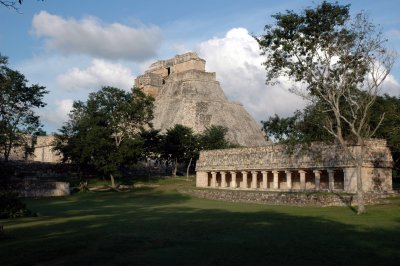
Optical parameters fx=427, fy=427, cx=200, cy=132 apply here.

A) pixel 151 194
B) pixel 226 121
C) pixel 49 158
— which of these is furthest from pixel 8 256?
pixel 226 121

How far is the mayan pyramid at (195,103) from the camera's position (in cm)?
7225

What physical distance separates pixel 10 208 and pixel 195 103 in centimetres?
5703

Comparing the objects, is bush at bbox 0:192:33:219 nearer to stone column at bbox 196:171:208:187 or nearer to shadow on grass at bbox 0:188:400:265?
shadow on grass at bbox 0:188:400:265

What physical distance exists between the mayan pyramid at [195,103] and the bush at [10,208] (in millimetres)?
50812

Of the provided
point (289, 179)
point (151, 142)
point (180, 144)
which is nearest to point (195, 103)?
point (180, 144)

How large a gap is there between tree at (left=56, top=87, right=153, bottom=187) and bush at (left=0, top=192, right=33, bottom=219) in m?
21.4

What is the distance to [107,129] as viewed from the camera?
43062 mm

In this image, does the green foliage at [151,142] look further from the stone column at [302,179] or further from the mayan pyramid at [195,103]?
the stone column at [302,179]

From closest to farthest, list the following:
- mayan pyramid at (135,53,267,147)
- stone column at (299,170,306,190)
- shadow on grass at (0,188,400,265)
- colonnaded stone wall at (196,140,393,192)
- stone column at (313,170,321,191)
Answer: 1. shadow on grass at (0,188,400,265)
2. colonnaded stone wall at (196,140,393,192)
3. stone column at (313,170,321,191)
4. stone column at (299,170,306,190)
5. mayan pyramid at (135,53,267,147)

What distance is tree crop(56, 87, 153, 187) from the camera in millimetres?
41250

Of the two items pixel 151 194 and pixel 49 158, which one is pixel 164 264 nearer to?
pixel 151 194

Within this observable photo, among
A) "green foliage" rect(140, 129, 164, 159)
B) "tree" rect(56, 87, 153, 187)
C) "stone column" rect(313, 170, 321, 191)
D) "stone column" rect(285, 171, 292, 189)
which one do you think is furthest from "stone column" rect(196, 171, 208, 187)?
"stone column" rect(313, 170, 321, 191)

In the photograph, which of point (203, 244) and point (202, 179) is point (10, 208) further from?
point (202, 179)

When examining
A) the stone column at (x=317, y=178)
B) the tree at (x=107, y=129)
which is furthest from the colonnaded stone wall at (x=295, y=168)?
the tree at (x=107, y=129)
